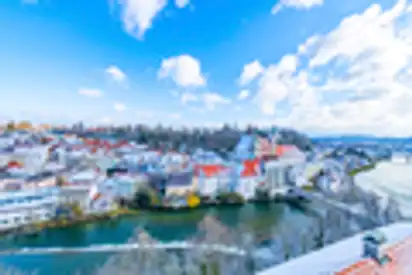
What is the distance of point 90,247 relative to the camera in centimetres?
285

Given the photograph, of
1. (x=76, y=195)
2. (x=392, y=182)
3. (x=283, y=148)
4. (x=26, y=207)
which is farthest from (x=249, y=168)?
(x=26, y=207)

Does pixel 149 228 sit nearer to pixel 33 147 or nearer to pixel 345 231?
pixel 345 231

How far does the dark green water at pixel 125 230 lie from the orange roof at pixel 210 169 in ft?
3.05

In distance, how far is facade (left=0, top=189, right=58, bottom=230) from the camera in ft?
10.5

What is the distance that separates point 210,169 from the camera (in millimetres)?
5328

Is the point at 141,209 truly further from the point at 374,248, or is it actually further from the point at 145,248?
the point at 374,248

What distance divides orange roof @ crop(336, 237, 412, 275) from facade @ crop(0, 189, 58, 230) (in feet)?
12.1

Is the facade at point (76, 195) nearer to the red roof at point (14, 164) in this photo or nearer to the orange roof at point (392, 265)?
the red roof at point (14, 164)

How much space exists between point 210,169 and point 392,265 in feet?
13.5

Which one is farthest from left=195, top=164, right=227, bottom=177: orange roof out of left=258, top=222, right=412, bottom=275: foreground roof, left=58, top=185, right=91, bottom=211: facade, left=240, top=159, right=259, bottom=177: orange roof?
left=258, top=222, right=412, bottom=275: foreground roof

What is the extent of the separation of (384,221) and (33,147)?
6835 mm

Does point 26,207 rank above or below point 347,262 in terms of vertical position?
below

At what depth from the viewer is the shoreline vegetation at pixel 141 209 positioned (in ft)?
10.4

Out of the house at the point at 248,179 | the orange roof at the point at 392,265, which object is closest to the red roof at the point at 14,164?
the house at the point at 248,179
